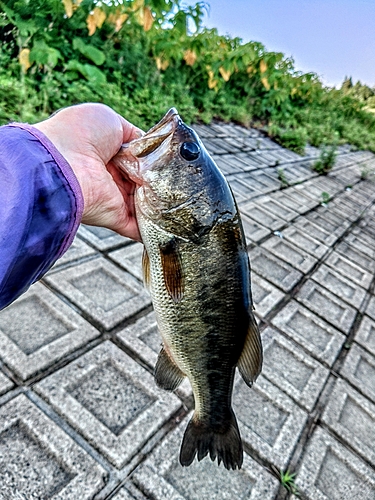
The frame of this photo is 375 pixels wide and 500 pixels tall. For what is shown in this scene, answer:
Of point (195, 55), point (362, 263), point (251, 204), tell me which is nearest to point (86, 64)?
point (195, 55)

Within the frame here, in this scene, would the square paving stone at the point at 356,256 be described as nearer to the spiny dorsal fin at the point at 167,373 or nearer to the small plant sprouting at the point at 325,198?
the small plant sprouting at the point at 325,198

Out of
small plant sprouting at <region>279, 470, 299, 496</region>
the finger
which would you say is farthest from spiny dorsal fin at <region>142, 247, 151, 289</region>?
small plant sprouting at <region>279, 470, 299, 496</region>

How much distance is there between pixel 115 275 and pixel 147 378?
0.92m

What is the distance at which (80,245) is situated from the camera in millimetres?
2955

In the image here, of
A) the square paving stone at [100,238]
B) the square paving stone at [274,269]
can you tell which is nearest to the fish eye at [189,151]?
the square paving stone at [100,238]

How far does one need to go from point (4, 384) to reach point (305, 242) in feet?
11.7

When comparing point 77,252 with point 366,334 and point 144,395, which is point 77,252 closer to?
point 144,395

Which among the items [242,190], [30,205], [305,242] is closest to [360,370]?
[305,242]

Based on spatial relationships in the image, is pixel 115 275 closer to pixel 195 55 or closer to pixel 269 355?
pixel 269 355

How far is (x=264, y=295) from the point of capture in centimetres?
324

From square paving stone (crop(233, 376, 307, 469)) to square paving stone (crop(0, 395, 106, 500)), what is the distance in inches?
33.6

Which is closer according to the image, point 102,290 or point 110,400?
point 110,400

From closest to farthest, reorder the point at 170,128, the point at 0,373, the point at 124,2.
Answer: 1. the point at 170,128
2. the point at 0,373
3. the point at 124,2

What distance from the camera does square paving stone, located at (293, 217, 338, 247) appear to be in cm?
473
